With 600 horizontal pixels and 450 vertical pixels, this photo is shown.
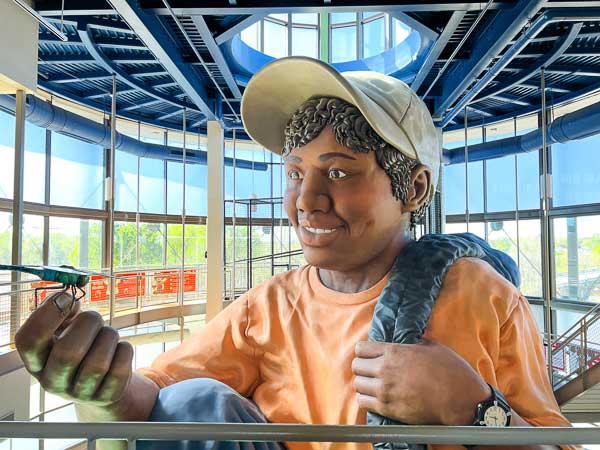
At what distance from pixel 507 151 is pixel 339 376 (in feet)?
25.4

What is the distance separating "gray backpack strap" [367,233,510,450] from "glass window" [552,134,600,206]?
770 cm

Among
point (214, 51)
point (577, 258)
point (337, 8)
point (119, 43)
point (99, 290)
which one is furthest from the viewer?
point (577, 258)

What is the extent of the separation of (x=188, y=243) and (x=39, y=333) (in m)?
9.51

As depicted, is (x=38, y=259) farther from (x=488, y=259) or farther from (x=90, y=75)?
(x=488, y=259)

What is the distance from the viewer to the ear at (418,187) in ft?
2.72

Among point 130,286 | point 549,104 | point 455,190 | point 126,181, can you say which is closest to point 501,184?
point 455,190

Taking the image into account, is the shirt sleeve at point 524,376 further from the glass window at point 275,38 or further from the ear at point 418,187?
the glass window at point 275,38

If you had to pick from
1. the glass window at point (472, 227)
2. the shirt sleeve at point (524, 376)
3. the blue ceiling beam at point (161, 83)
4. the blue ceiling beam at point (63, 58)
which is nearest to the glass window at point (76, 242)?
the blue ceiling beam at point (63, 58)

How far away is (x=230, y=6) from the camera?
10.7 feet

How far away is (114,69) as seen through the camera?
5.34 metres

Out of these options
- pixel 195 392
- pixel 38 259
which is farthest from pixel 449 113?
pixel 38 259

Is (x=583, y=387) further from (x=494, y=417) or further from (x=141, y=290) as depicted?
(x=141, y=290)

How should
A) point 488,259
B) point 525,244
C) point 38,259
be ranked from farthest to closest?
point 525,244 → point 38,259 → point 488,259

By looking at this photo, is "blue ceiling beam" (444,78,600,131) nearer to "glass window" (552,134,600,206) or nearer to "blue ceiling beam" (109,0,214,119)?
"glass window" (552,134,600,206)
